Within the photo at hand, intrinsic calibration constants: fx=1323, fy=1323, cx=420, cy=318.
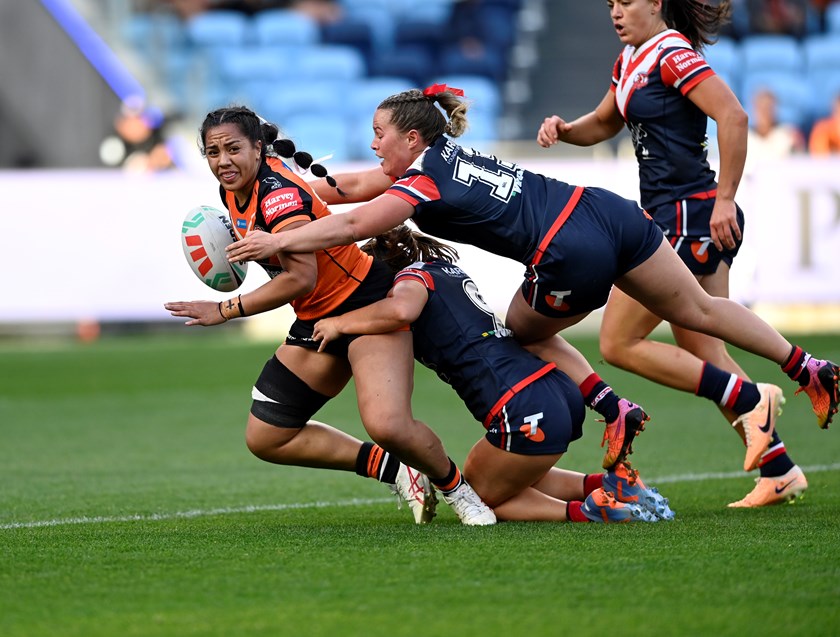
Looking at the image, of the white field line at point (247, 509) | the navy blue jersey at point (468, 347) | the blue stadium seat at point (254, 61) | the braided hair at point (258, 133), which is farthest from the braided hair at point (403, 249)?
the blue stadium seat at point (254, 61)

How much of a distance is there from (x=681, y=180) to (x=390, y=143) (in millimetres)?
1337

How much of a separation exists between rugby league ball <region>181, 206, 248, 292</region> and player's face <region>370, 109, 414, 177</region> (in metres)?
0.67

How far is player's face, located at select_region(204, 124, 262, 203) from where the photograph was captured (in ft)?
15.5

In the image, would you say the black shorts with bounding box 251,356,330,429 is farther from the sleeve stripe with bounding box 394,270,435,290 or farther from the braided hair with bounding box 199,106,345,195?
the braided hair with bounding box 199,106,345,195

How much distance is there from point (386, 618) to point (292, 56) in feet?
47.2

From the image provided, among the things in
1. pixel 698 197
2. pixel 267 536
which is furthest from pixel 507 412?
pixel 698 197

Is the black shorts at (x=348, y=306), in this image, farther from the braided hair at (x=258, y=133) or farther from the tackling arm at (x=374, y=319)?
the braided hair at (x=258, y=133)

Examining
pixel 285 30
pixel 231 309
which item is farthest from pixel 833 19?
pixel 231 309

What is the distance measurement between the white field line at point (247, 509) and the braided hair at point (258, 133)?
1372 millimetres

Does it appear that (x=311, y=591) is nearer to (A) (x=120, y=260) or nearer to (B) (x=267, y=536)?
(B) (x=267, y=536)

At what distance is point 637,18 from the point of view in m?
5.35

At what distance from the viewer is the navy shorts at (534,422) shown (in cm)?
473

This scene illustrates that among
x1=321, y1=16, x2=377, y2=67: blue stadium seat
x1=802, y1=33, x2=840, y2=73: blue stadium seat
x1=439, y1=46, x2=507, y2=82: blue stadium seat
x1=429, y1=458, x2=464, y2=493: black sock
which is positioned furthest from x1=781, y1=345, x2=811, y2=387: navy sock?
x1=321, y1=16, x2=377, y2=67: blue stadium seat

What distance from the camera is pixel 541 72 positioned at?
17.4 meters
